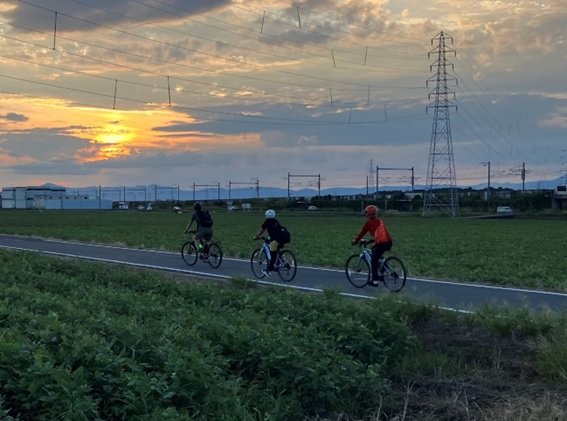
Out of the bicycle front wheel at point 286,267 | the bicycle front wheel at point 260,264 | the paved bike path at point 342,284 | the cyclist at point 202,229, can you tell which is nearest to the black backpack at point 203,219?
the cyclist at point 202,229

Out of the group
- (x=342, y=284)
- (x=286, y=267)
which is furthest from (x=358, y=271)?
(x=286, y=267)

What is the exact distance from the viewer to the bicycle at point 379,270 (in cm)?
1580

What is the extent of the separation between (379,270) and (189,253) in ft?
25.4

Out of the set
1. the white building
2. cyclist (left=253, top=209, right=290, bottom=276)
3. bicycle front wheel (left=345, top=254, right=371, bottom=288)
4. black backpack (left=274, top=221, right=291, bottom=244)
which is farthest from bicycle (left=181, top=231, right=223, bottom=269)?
the white building

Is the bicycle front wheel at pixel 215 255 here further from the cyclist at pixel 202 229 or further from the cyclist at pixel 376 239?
the cyclist at pixel 376 239

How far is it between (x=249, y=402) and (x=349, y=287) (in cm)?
998

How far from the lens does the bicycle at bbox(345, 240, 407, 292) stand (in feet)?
51.8

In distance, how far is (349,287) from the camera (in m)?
16.2

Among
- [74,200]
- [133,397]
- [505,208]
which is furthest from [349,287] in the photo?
[74,200]

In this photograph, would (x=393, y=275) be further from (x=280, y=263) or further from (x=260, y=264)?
(x=260, y=264)

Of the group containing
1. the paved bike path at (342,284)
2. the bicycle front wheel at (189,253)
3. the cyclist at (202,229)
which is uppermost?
the cyclist at (202,229)

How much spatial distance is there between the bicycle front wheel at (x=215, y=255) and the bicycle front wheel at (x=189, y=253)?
59 cm

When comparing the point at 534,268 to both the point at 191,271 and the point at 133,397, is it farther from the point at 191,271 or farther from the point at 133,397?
the point at 133,397

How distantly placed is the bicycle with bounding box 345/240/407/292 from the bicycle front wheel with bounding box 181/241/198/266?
6.46m
